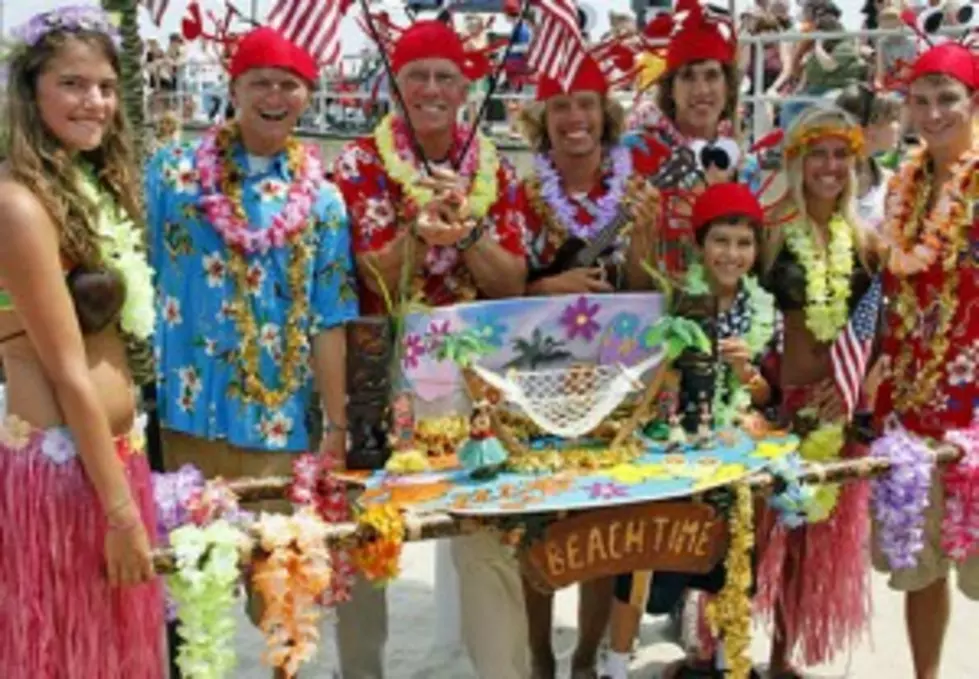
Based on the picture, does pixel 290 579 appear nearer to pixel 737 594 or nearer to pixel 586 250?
pixel 737 594

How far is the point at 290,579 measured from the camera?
2.45 meters

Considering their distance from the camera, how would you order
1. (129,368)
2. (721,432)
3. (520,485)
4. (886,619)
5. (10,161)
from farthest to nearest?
(886,619), (721,432), (520,485), (129,368), (10,161)

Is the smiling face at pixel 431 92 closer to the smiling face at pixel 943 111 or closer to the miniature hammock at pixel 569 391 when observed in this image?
the miniature hammock at pixel 569 391

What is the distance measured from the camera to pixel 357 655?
3.36m

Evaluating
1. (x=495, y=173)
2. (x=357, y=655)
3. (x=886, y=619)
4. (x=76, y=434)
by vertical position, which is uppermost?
(x=495, y=173)

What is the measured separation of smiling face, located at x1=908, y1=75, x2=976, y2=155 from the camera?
328 cm

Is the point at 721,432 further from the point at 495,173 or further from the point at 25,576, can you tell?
the point at 25,576

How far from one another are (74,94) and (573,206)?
1.52m

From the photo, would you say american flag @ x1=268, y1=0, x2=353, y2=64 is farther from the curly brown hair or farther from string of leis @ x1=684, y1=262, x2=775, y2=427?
string of leis @ x1=684, y1=262, x2=775, y2=427

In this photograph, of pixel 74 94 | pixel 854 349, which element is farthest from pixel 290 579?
pixel 854 349

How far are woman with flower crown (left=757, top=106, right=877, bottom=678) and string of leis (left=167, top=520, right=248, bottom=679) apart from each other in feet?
5.54

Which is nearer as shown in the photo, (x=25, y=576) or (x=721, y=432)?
(x=25, y=576)

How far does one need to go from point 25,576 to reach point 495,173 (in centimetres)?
157

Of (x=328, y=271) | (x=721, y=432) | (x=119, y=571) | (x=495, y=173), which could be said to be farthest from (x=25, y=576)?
(x=721, y=432)
